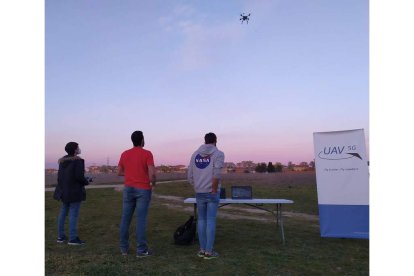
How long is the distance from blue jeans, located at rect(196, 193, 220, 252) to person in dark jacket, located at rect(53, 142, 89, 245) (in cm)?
227

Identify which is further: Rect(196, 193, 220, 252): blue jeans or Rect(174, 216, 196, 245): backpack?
Rect(174, 216, 196, 245): backpack

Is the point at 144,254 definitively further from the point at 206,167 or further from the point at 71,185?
the point at 71,185

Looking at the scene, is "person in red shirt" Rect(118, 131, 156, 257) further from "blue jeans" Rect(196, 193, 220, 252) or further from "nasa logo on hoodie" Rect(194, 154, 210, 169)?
"blue jeans" Rect(196, 193, 220, 252)

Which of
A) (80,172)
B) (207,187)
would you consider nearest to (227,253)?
(207,187)

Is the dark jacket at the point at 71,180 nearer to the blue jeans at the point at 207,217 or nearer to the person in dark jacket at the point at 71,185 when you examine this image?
the person in dark jacket at the point at 71,185

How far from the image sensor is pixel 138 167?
5.71 meters

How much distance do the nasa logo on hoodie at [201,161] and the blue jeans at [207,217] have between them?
0.42 m

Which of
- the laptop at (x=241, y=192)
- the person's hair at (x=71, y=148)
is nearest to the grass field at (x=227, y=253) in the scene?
the laptop at (x=241, y=192)

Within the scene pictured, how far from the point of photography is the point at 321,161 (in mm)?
7004

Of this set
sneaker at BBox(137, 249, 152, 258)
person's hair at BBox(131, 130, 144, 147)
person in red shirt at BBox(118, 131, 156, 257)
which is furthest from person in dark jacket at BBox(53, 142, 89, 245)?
sneaker at BBox(137, 249, 152, 258)

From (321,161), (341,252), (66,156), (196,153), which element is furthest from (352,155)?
(66,156)

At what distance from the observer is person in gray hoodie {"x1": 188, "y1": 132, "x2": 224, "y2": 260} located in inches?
222

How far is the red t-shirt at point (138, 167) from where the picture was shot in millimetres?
5695
